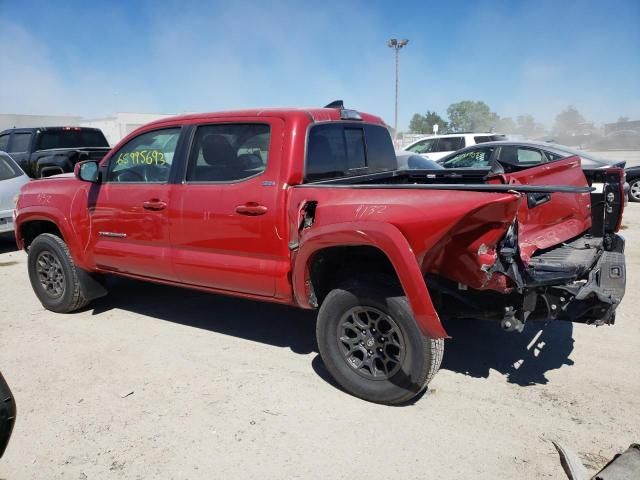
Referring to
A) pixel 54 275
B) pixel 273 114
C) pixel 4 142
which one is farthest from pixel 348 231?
pixel 4 142

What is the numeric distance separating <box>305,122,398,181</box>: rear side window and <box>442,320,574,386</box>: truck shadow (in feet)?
5.24

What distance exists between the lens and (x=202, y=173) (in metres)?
3.98

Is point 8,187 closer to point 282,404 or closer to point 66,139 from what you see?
point 66,139

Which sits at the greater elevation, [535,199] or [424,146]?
[424,146]

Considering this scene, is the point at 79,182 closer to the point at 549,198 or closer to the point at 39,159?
the point at 549,198

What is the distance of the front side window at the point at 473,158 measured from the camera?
11.0 m

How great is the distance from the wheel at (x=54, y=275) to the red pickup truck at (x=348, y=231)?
94 mm

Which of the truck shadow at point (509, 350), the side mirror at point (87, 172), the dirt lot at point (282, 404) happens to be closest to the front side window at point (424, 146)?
the dirt lot at point (282, 404)

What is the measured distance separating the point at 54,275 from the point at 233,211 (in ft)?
8.48

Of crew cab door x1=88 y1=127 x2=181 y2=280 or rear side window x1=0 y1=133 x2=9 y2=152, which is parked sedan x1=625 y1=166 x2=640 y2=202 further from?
rear side window x1=0 y1=133 x2=9 y2=152

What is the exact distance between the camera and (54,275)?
17.1ft

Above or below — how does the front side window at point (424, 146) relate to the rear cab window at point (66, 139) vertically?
below

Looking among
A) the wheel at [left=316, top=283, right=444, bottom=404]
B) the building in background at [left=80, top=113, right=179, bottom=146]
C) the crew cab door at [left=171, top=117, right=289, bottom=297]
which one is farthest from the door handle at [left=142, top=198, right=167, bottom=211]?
the building in background at [left=80, top=113, right=179, bottom=146]

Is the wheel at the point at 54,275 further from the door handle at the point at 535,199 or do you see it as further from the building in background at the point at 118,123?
the building in background at the point at 118,123
